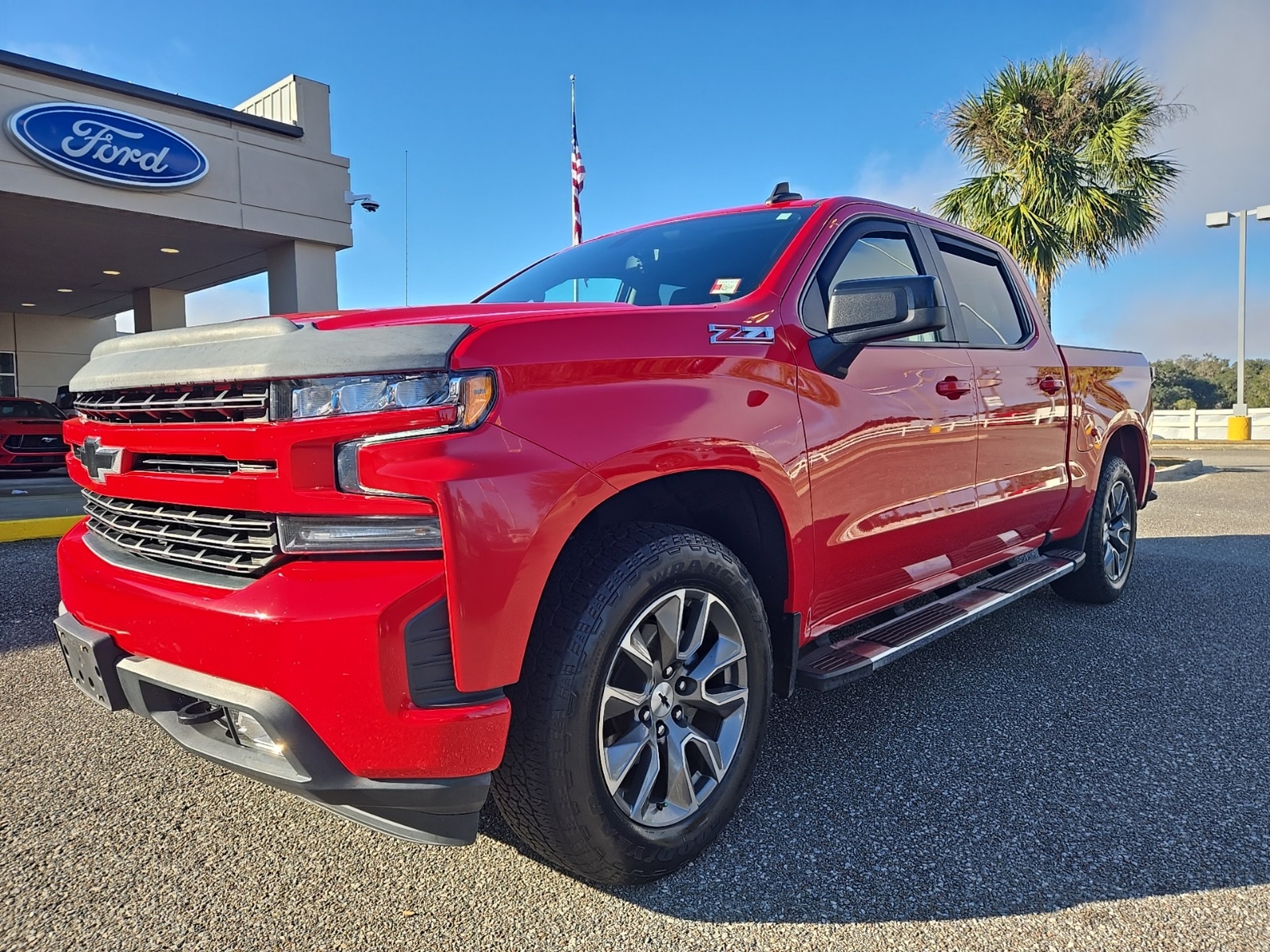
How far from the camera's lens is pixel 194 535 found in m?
1.99

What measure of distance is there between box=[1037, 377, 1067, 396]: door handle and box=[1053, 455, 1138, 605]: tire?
2.81ft

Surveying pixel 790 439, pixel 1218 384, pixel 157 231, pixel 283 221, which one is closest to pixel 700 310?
pixel 790 439

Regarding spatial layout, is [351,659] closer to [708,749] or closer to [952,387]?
[708,749]

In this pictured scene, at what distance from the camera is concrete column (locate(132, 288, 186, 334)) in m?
17.3

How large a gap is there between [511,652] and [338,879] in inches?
34.3

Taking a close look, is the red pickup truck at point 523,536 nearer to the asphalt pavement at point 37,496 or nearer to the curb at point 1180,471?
the asphalt pavement at point 37,496

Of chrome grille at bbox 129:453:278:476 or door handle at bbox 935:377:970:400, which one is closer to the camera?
chrome grille at bbox 129:453:278:476

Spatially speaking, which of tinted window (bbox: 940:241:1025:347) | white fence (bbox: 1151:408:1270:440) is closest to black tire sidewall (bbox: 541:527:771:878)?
tinted window (bbox: 940:241:1025:347)

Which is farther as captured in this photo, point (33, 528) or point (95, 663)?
point (33, 528)

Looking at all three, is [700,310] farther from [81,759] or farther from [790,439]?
[81,759]

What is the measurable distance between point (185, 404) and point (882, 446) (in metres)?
2.08

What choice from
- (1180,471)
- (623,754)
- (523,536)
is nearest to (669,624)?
(623,754)

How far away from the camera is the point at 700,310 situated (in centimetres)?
240

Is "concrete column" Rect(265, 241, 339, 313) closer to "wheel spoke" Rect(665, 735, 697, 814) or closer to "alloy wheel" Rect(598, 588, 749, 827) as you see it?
"alloy wheel" Rect(598, 588, 749, 827)
